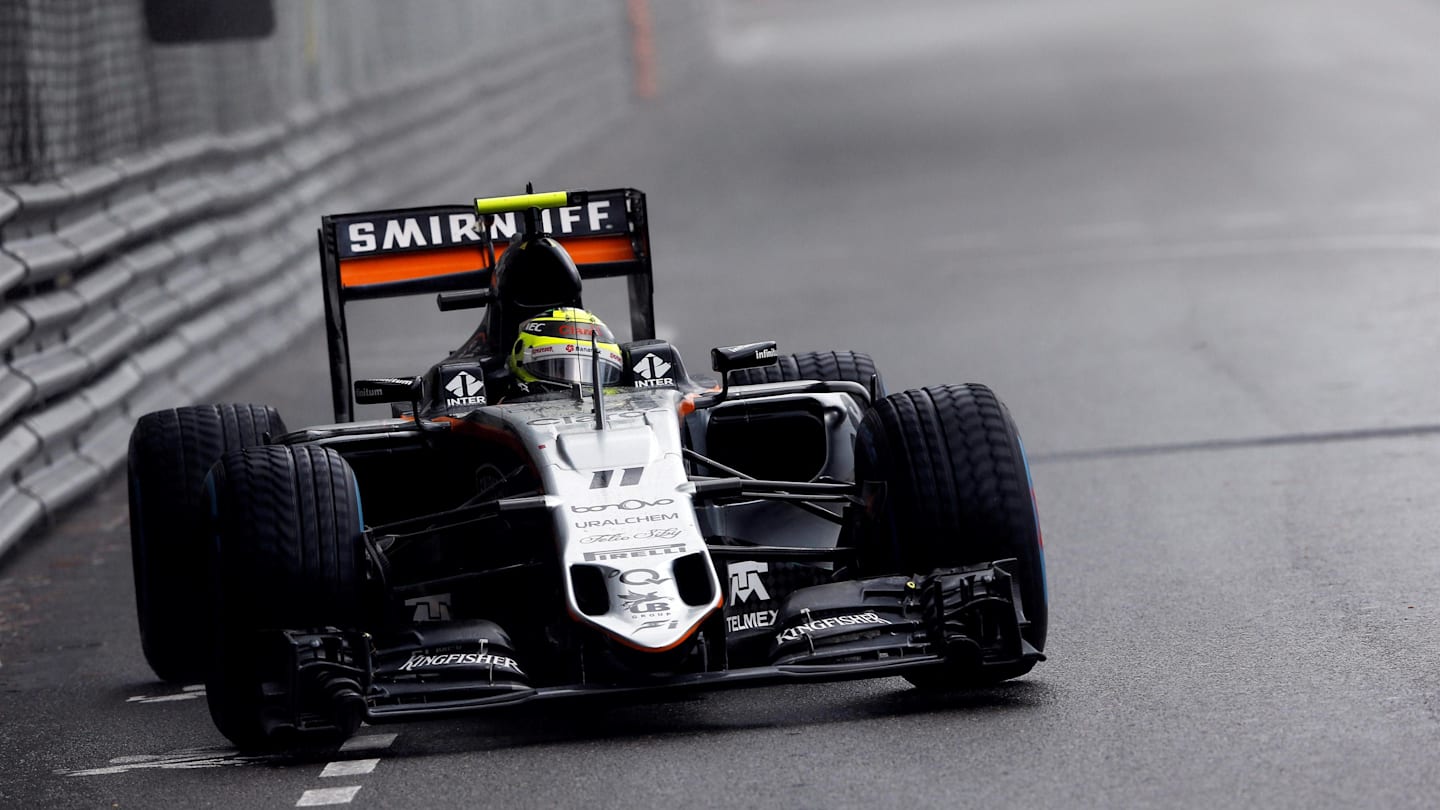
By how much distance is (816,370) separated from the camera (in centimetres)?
888

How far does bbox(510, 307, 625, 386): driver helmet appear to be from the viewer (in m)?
7.89

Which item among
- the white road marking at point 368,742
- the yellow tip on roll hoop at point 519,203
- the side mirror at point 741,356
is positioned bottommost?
the white road marking at point 368,742

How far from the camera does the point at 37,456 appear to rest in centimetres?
1091

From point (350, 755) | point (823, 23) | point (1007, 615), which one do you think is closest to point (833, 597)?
point (1007, 615)

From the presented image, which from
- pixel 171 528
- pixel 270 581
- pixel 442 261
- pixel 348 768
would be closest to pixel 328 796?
pixel 348 768

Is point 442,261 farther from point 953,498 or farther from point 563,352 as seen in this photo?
point 953,498

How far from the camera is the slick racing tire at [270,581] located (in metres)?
6.54

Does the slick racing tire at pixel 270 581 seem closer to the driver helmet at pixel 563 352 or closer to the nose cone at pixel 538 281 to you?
the driver helmet at pixel 563 352

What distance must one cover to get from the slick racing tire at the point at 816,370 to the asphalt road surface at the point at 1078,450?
1.07m

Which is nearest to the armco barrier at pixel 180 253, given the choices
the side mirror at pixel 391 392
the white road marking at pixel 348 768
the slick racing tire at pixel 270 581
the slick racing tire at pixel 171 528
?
the slick racing tire at pixel 171 528

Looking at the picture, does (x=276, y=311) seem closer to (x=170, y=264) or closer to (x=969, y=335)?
(x=170, y=264)

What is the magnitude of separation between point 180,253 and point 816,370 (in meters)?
6.48

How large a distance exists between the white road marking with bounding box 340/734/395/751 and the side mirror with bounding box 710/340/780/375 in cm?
164

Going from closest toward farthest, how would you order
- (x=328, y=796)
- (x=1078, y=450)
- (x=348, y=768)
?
(x=328, y=796) → (x=348, y=768) → (x=1078, y=450)
